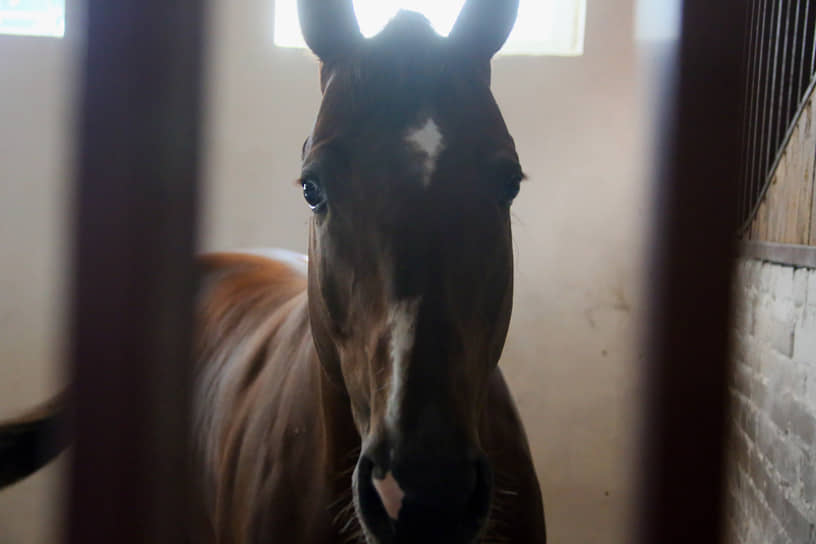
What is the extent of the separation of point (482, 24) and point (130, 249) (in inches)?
27.0

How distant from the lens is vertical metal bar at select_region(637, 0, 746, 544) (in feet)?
1.75

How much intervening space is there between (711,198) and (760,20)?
1794mm

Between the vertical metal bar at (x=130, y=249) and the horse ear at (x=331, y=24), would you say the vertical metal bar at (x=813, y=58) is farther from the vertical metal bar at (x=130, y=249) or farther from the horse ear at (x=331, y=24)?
the vertical metal bar at (x=130, y=249)

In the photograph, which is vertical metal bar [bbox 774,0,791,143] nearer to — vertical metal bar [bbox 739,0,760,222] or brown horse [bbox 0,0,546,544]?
vertical metal bar [bbox 739,0,760,222]

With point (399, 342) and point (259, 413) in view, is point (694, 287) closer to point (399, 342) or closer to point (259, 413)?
point (399, 342)

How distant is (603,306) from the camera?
2873 mm

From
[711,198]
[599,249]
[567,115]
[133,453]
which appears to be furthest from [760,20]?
[133,453]

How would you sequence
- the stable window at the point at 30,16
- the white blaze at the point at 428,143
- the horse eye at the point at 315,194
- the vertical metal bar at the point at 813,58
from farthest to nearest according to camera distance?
the stable window at the point at 30,16 < the vertical metal bar at the point at 813,58 < the horse eye at the point at 315,194 < the white blaze at the point at 428,143

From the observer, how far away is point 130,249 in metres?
0.51

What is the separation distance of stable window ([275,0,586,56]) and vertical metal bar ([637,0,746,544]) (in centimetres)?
251

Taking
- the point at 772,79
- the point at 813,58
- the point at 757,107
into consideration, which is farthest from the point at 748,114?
the point at 813,58

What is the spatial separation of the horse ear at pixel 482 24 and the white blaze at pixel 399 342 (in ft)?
1.45

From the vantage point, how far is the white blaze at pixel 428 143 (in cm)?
80

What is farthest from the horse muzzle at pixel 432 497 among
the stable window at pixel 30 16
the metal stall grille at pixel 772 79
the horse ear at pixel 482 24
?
the stable window at pixel 30 16
